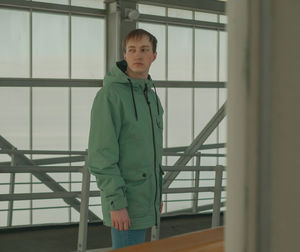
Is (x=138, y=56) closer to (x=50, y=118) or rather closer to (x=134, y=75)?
(x=134, y=75)

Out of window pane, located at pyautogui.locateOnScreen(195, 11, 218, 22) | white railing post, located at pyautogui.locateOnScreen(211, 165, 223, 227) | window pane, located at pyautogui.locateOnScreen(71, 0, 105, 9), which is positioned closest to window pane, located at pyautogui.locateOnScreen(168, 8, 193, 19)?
window pane, located at pyautogui.locateOnScreen(195, 11, 218, 22)

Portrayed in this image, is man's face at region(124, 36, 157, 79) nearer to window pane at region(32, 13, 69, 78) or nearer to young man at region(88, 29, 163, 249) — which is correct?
young man at region(88, 29, 163, 249)

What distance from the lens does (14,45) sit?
12.1 m

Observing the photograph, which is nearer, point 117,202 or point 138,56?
point 117,202

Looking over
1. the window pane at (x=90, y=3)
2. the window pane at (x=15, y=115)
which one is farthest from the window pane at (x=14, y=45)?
the window pane at (x=90, y=3)

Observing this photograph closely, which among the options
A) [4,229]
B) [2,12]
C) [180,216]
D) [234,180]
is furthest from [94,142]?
[2,12]

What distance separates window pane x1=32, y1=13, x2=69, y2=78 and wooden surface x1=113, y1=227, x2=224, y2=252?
1127 cm

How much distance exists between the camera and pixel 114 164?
2463 millimetres

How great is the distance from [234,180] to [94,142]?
2150 mm

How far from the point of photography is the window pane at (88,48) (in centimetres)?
1239

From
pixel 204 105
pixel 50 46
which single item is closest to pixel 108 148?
pixel 50 46

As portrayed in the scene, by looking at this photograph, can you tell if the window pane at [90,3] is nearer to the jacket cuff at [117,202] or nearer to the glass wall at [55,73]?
the glass wall at [55,73]

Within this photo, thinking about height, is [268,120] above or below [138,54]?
below

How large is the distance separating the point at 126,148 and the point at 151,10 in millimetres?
10658
